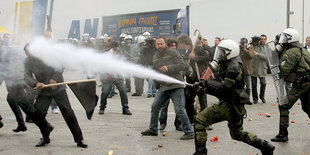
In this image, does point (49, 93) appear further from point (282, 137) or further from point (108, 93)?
→ point (282, 137)

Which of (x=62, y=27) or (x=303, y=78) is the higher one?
(x=62, y=27)

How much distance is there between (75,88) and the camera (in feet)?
19.1

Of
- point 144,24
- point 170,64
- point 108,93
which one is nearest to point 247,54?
point 108,93

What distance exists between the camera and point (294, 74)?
6137 mm

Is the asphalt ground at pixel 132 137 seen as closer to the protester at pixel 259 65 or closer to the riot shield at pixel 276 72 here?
the riot shield at pixel 276 72

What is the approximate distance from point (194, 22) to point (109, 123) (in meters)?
11.9

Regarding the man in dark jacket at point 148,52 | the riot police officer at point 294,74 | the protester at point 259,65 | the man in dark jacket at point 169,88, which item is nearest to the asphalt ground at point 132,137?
the man in dark jacket at point 169,88

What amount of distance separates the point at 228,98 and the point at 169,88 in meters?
1.70

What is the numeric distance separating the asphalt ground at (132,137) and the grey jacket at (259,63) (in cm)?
164

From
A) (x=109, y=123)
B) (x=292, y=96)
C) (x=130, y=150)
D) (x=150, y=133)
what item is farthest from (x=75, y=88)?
(x=292, y=96)

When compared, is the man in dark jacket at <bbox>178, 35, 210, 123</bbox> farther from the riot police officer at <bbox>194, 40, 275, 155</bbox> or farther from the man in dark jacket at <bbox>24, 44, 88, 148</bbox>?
the man in dark jacket at <bbox>24, 44, 88, 148</bbox>

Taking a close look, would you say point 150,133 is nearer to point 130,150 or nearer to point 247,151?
point 130,150

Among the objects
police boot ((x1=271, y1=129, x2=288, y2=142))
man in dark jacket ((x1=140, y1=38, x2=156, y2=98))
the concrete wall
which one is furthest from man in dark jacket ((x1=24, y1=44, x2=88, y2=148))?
the concrete wall

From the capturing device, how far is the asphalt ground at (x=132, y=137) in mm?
5773
